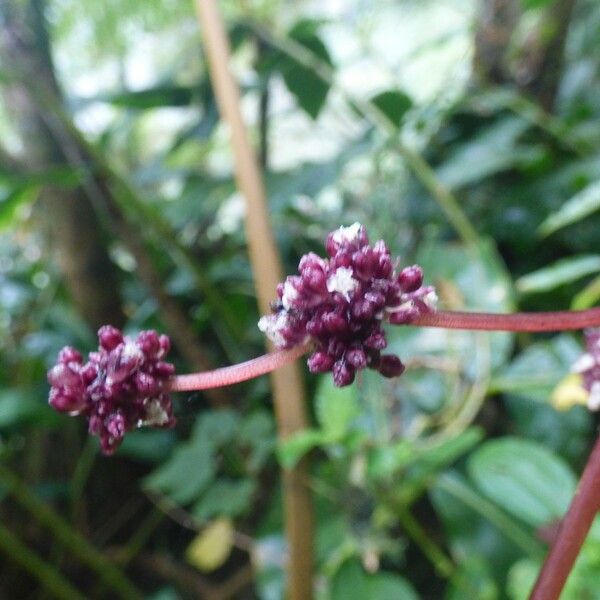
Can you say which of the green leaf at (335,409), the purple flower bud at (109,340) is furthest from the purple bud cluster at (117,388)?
the green leaf at (335,409)

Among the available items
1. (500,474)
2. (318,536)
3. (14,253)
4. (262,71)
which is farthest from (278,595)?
(14,253)

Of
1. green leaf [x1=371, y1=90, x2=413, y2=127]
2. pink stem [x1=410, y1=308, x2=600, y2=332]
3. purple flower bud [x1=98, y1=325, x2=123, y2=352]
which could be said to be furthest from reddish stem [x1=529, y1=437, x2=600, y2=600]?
green leaf [x1=371, y1=90, x2=413, y2=127]

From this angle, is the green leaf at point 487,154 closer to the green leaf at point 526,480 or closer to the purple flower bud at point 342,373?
the green leaf at point 526,480

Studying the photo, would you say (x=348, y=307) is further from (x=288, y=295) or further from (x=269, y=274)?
(x=269, y=274)

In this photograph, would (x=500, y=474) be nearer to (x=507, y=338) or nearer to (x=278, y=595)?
(x=507, y=338)

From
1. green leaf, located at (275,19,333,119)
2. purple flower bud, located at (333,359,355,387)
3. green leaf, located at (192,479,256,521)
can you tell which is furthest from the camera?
green leaf, located at (275,19,333,119)

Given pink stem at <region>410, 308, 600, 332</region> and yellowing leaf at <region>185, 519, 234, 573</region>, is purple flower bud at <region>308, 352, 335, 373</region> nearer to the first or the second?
pink stem at <region>410, 308, 600, 332</region>
